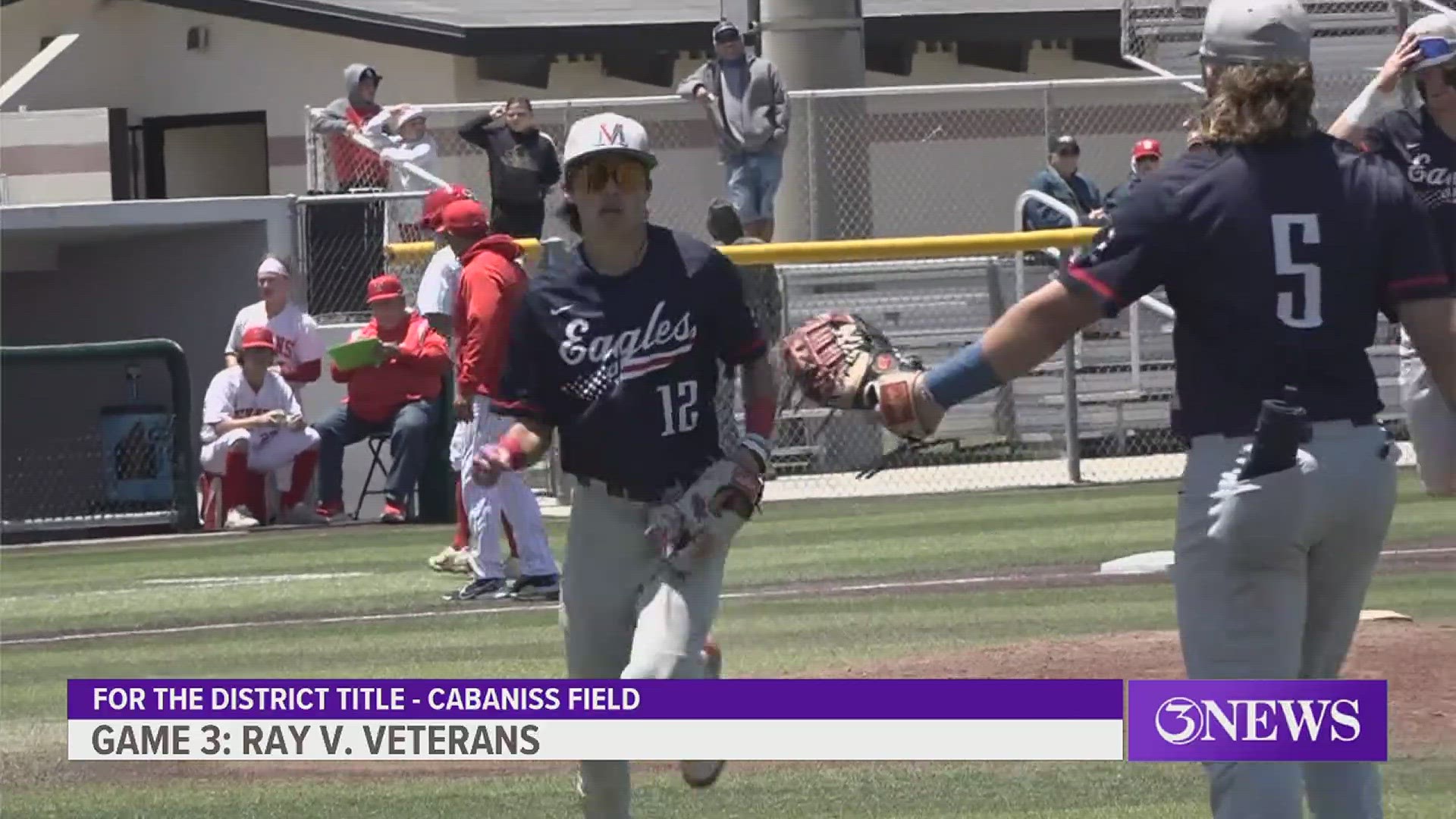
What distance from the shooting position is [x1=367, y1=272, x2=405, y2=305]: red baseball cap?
17.0 m

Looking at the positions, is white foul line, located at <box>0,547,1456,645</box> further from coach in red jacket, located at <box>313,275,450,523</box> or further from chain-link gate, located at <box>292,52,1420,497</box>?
coach in red jacket, located at <box>313,275,450,523</box>

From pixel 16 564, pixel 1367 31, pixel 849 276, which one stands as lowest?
pixel 16 564

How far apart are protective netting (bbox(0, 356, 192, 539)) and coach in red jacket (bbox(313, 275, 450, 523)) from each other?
1255mm

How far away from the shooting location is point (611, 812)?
682 centimetres

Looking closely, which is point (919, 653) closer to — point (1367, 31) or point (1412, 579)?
point (1412, 579)

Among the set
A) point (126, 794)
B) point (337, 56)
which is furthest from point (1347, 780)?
point (337, 56)

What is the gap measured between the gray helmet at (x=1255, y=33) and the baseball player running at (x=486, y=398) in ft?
21.4

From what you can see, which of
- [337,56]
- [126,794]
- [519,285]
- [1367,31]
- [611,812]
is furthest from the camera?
[337,56]

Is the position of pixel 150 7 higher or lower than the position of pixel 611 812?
higher

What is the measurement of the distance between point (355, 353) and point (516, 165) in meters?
1.62

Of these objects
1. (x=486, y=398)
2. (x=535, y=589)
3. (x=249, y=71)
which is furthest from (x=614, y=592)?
(x=249, y=71)

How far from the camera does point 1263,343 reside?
16.8ft

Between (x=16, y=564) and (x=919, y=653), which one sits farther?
(x=16, y=564)

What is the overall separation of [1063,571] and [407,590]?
11.2ft
